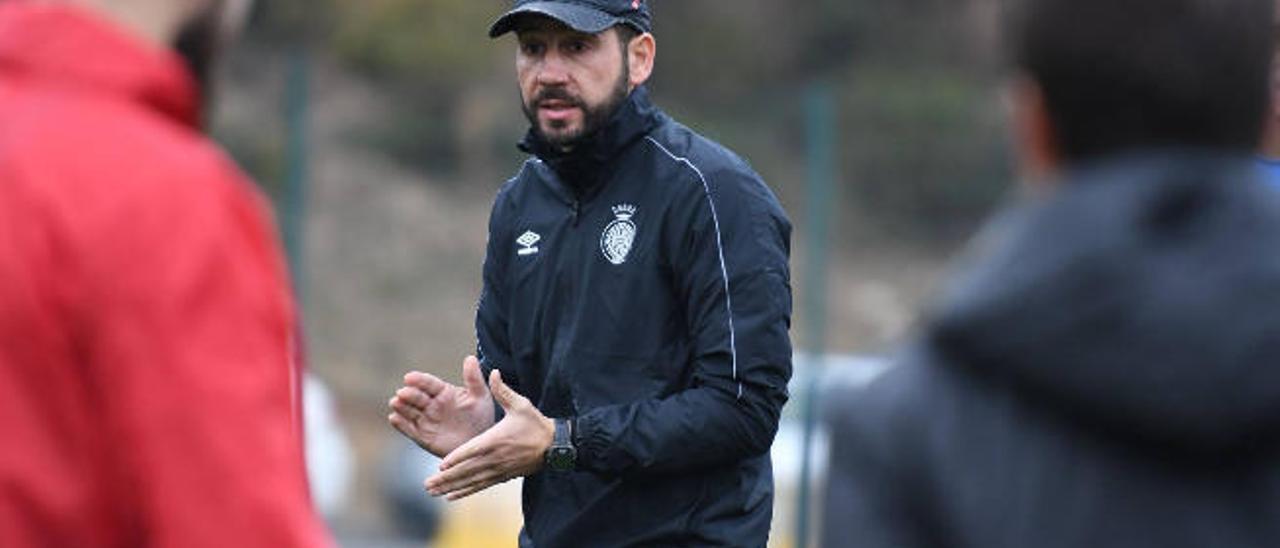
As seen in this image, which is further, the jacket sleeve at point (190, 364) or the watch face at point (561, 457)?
the watch face at point (561, 457)

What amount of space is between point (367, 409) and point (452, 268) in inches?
75.5

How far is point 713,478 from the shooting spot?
567cm

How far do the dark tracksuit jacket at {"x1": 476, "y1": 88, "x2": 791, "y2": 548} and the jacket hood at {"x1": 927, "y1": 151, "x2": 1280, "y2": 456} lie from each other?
3.01 m

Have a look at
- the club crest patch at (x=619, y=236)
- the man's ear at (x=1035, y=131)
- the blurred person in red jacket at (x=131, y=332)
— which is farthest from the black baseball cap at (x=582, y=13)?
the man's ear at (x=1035, y=131)

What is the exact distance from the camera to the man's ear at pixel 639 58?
5.95 metres

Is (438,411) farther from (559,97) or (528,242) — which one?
(559,97)

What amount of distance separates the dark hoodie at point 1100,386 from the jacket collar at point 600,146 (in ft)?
10.5

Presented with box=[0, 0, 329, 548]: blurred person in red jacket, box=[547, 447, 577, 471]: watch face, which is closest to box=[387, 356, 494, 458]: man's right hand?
box=[547, 447, 577, 471]: watch face

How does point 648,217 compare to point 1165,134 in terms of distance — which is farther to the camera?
point 648,217

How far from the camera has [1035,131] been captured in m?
2.67

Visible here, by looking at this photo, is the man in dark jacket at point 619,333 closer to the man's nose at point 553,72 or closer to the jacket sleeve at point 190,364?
the man's nose at point 553,72

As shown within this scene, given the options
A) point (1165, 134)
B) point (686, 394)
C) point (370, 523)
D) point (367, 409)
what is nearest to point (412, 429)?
point (686, 394)

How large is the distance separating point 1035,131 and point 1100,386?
328 mm

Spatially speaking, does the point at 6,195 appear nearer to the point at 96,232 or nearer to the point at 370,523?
the point at 96,232
